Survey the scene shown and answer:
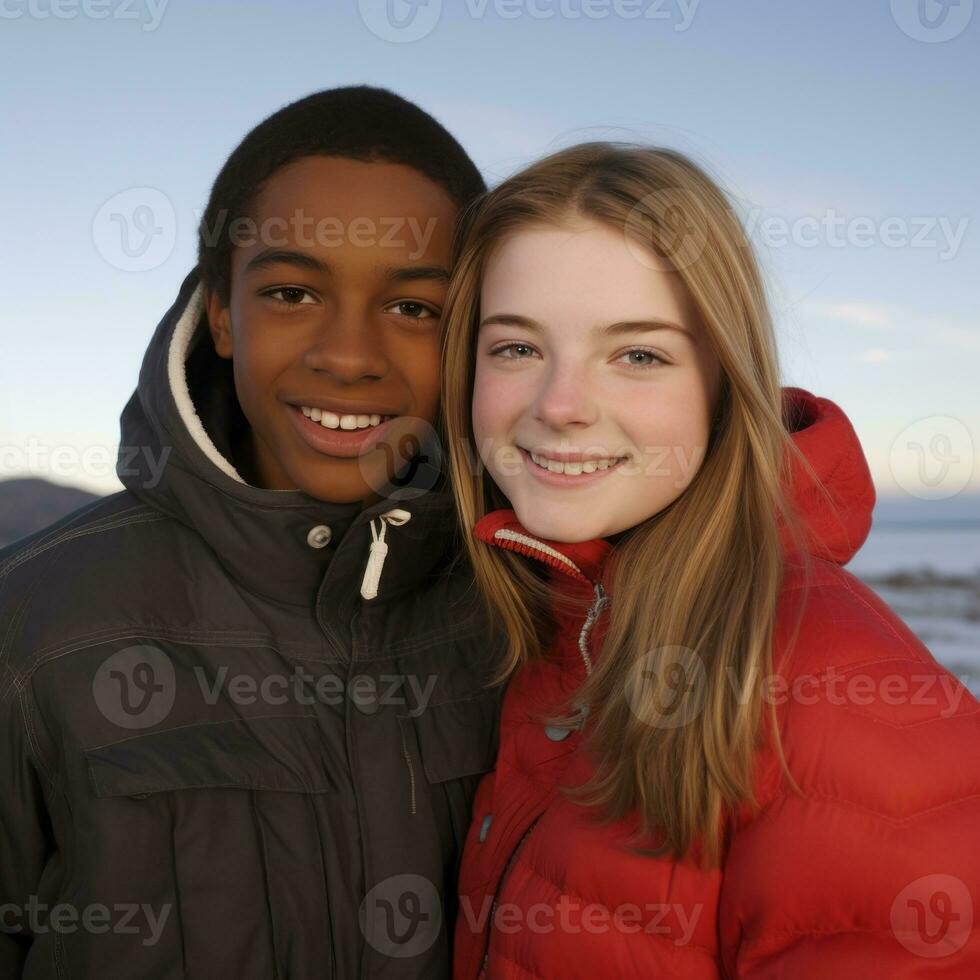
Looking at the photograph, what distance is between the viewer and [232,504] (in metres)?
1.95

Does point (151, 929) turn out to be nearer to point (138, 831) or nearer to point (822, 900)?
point (138, 831)

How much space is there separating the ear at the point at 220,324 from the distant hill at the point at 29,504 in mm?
9105

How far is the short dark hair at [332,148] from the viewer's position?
2064 millimetres

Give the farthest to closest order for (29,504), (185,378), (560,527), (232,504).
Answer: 1. (29,504)
2. (185,378)
3. (232,504)
4. (560,527)

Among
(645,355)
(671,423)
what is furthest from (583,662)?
(645,355)

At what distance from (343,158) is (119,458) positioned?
80cm

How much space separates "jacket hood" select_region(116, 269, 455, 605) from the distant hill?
922 centimetres

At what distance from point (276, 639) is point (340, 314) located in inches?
27.0

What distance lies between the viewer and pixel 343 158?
80.4 inches

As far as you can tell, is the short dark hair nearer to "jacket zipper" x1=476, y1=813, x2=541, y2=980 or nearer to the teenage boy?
the teenage boy

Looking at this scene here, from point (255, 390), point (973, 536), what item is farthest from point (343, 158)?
point (973, 536)

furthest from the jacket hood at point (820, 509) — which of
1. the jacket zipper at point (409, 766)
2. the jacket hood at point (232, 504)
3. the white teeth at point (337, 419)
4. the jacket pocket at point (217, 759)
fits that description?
the jacket pocket at point (217, 759)

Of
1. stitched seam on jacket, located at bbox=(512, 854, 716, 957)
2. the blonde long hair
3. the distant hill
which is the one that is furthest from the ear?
the distant hill

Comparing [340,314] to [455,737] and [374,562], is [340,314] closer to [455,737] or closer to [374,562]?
[374,562]
